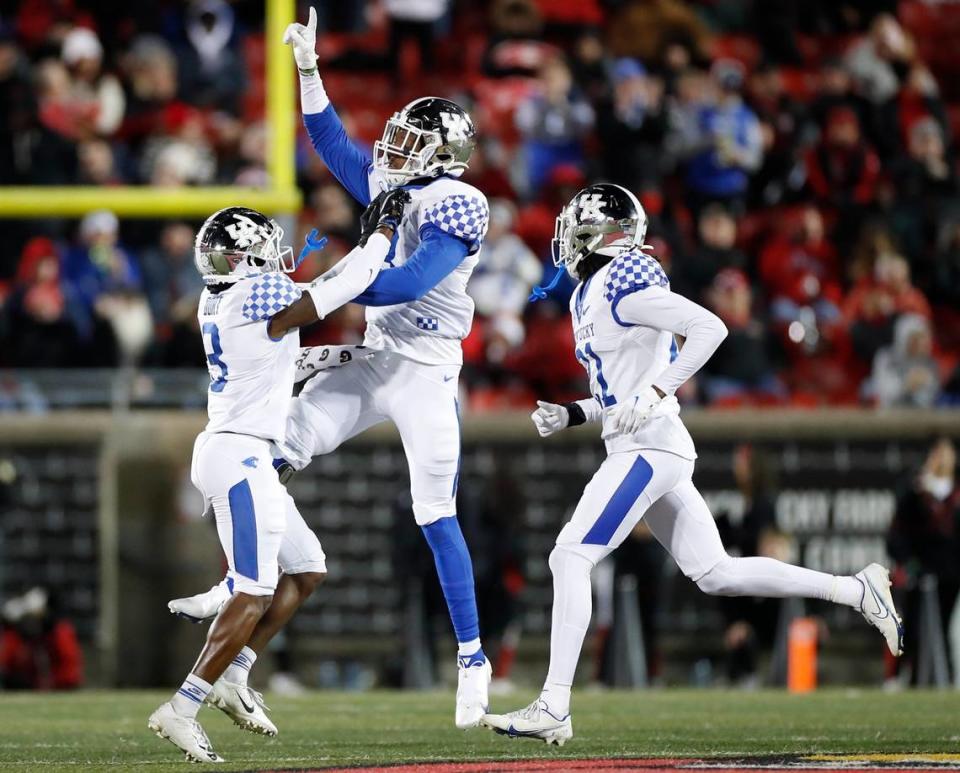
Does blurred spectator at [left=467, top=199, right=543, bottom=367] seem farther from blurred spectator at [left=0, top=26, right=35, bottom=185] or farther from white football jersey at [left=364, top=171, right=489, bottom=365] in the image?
white football jersey at [left=364, top=171, right=489, bottom=365]

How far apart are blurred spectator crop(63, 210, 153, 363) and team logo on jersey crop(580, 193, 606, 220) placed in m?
5.65

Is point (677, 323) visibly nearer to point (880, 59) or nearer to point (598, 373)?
point (598, 373)

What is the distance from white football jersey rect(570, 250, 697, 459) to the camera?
20.6 ft

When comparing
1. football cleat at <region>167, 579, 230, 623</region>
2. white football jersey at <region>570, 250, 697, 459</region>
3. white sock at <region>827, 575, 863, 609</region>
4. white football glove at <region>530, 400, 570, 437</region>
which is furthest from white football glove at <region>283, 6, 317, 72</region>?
white sock at <region>827, 575, 863, 609</region>

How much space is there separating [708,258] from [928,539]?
7.32 ft

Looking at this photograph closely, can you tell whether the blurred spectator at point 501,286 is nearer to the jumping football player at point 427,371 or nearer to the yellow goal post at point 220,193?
the yellow goal post at point 220,193

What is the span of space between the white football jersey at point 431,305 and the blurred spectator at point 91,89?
630cm

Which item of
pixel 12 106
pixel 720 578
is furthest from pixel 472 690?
pixel 12 106

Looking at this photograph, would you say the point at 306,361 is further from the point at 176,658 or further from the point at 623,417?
the point at 176,658

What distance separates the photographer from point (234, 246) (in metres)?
6.27

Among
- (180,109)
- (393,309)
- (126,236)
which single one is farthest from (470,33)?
(393,309)

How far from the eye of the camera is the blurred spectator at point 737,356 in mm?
11609

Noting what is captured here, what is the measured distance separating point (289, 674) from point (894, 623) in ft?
18.9

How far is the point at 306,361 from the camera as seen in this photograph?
269 inches
